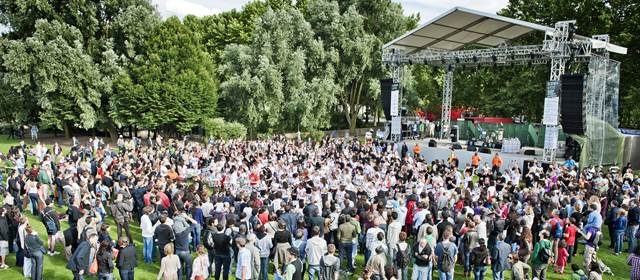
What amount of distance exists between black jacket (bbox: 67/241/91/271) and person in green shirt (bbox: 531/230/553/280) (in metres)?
7.25

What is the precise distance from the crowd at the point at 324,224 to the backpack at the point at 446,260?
0.05 feet

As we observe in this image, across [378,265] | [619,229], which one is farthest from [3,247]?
[619,229]

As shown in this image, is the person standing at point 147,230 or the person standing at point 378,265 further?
the person standing at point 147,230

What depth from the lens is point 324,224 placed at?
8773 millimetres

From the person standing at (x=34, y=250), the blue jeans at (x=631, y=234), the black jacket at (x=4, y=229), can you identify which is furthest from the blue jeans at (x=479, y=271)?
the black jacket at (x=4, y=229)

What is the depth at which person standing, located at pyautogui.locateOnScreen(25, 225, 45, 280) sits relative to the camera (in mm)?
7898

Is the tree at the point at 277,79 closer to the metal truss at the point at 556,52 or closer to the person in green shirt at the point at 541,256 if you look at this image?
the metal truss at the point at 556,52

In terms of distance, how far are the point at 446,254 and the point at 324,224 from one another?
7.76ft

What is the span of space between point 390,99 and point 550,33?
9249 mm

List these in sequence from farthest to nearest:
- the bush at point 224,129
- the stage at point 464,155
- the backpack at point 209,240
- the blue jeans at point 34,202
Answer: the bush at point 224,129 → the stage at point 464,155 → the blue jeans at point 34,202 → the backpack at point 209,240

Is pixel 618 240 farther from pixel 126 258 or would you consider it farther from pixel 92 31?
pixel 92 31

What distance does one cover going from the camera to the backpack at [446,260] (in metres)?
7.48

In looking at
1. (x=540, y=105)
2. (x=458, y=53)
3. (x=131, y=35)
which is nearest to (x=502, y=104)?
(x=540, y=105)

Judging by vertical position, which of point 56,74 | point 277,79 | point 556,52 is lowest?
point 56,74
